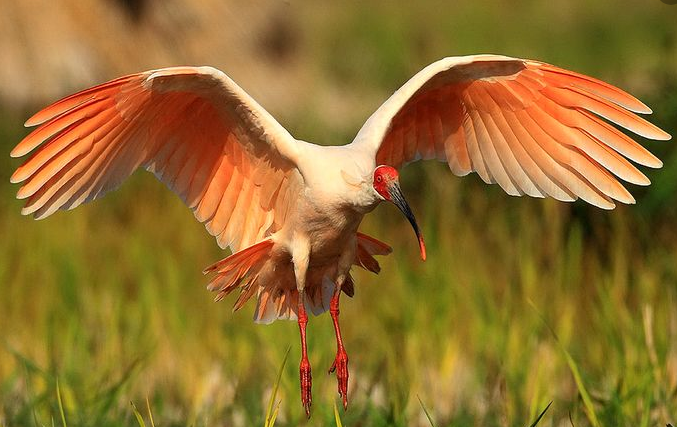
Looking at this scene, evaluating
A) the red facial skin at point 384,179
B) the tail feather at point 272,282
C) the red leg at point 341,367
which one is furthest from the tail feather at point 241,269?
the red facial skin at point 384,179

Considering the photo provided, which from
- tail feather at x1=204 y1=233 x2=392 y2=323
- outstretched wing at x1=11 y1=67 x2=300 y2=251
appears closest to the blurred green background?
tail feather at x1=204 y1=233 x2=392 y2=323

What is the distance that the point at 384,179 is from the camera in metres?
4.68

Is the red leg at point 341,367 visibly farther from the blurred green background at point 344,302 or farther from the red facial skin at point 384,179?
the red facial skin at point 384,179

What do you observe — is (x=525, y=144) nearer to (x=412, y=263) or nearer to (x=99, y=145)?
(x=99, y=145)

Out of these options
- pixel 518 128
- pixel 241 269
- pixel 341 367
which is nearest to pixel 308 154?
pixel 241 269

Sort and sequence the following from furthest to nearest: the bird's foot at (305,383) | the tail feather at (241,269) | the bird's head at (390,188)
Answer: the tail feather at (241,269) → the bird's foot at (305,383) → the bird's head at (390,188)

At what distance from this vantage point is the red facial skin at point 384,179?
4668 mm

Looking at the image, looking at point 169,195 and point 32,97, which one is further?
point 32,97

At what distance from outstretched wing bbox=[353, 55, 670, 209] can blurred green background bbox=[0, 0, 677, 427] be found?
0.54m

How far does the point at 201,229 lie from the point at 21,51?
3683 mm

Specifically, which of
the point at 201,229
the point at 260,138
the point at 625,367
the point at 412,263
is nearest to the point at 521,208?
the point at 412,263

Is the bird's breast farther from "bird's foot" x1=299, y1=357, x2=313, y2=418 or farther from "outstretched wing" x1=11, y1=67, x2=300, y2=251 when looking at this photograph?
"bird's foot" x1=299, y1=357, x2=313, y2=418

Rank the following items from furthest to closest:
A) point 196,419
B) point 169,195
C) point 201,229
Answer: point 169,195 < point 201,229 < point 196,419

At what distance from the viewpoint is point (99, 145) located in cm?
497
